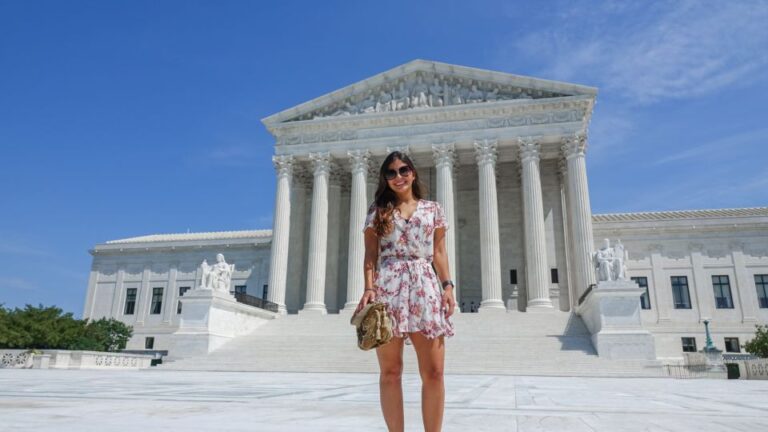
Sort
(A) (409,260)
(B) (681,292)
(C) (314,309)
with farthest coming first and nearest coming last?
(B) (681,292) < (C) (314,309) < (A) (409,260)

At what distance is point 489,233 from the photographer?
33.0 meters

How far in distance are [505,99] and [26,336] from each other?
3052 cm

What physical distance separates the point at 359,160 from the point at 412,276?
107 ft

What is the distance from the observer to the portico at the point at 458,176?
3316 centimetres

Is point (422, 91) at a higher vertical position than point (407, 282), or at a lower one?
higher

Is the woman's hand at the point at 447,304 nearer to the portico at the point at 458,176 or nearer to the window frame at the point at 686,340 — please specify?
the portico at the point at 458,176

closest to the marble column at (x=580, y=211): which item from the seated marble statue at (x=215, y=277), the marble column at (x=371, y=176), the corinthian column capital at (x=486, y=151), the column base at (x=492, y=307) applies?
the corinthian column capital at (x=486, y=151)

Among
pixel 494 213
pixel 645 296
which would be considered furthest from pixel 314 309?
pixel 645 296

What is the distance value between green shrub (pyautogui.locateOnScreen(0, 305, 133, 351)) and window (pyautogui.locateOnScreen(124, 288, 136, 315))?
15.0 metres

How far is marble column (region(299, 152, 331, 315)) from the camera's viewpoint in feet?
113

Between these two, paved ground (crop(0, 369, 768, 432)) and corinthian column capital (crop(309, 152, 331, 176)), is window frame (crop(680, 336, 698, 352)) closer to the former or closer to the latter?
corinthian column capital (crop(309, 152, 331, 176))

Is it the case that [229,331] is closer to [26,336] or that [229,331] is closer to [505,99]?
[26,336]

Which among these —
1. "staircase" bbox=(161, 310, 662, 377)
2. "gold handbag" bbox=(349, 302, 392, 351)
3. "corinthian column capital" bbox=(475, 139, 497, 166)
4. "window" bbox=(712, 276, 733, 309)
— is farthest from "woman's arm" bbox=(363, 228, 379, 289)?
"window" bbox=(712, 276, 733, 309)

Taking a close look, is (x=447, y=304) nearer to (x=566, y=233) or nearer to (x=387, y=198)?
(x=387, y=198)
